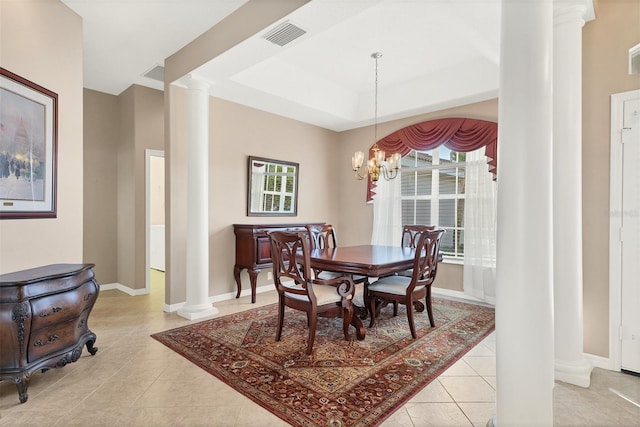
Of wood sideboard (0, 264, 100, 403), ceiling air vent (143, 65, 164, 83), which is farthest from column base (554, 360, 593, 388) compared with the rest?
ceiling air vent (143, 65, 164, 83)

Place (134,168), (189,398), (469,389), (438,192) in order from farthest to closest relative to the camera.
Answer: (438,192), (134,168), (469,389), (189,398)

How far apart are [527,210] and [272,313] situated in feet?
9.74

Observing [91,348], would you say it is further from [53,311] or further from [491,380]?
[491,380]

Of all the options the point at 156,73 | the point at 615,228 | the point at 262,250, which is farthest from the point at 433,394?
the point at 156,73

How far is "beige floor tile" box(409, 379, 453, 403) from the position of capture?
2014mm

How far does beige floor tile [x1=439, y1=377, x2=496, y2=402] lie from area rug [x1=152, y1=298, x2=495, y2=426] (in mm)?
133

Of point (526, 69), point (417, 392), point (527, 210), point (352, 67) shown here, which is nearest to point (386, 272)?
point (417, 392)

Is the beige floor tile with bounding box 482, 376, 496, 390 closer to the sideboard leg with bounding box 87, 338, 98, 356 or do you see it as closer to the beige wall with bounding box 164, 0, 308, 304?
the sideboard leg with bounding box 87, 338, 98, 356

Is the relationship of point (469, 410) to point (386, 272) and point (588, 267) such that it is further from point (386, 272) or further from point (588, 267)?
point (588, 267)

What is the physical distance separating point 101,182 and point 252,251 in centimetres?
264

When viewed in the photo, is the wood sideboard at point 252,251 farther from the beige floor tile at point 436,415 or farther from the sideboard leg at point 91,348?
the beige floor tile at point 436,415

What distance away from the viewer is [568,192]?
7.40ft

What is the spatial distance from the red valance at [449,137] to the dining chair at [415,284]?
5.96ft

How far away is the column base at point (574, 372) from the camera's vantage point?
86.0 inches
